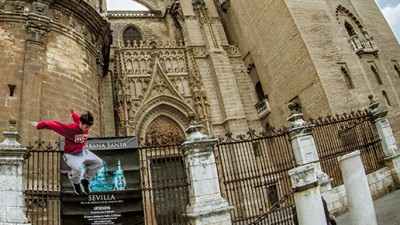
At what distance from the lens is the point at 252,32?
60.6 feet

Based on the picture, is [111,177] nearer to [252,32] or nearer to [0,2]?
[0,2]

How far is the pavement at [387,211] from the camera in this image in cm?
626

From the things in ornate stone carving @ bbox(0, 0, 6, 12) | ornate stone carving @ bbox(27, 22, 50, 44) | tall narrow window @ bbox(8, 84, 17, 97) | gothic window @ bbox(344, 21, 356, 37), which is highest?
gothic window @ bbox(344, 21, 356, 37)

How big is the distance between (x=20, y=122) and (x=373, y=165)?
1008 centimetres

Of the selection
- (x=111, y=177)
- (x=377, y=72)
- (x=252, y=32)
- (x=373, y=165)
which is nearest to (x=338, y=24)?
(x=377, y=72)

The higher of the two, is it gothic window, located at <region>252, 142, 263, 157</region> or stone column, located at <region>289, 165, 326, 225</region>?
→ gothic window, located at <region>252, 142, 263, 157</region>

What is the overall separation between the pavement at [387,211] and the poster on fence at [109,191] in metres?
4.59

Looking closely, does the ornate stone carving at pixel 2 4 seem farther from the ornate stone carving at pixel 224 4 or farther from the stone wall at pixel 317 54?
the ornate stone carving at pixel 224 4

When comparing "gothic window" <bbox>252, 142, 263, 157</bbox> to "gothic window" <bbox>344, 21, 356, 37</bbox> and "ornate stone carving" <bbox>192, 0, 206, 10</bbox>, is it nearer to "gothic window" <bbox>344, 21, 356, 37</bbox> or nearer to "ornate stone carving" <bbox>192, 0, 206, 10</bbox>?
"gothic window" <bbox>344, 21, 356, 37</bbox>

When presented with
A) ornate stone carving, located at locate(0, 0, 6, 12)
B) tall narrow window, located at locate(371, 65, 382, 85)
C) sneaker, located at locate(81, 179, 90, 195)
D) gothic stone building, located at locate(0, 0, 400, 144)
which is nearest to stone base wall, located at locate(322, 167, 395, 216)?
gothic stone building, located at locate(0, 0, 400, 144)

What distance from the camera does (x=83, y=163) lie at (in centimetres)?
643

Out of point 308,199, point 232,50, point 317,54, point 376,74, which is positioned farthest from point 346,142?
point 232,50

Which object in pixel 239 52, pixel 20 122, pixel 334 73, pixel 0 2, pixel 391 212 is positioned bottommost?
pixel 391 212

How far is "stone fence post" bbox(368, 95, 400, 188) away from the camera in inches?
366
